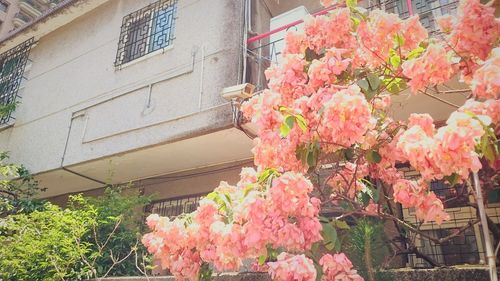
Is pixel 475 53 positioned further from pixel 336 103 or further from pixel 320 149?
pixel 320 149

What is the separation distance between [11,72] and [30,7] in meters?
12.5

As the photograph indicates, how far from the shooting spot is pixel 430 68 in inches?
90.5

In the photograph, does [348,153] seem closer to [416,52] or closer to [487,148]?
[416,52]

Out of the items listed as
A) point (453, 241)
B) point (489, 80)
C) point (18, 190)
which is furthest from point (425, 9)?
point (18, 190)

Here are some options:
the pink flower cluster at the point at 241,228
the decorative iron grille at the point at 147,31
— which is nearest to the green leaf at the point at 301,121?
the pink flower cluster at the point at 241,228

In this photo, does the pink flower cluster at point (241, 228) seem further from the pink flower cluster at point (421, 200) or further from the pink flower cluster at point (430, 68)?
the pink flower cluster at point (430, 68)

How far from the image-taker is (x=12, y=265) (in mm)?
4664

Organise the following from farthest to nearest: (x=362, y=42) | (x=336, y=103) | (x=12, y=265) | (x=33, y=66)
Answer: (x=33, y=66), (x=12, y=265), (x=362, y=42), (x=336, y=103)

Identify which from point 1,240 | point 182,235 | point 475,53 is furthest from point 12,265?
point 475,53

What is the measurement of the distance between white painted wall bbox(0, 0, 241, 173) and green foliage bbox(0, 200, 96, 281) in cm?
172

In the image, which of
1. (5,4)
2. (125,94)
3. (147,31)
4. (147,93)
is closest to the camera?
(147,93)

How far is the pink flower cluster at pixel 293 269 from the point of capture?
203 cm

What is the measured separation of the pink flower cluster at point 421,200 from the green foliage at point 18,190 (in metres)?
6.60

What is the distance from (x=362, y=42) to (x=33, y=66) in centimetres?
959
